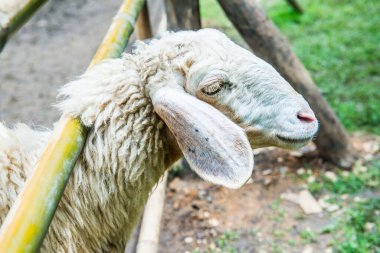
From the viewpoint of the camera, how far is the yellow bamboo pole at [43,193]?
1312 mm

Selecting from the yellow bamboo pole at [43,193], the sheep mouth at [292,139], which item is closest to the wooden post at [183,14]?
the sheep mouth at [292,139]

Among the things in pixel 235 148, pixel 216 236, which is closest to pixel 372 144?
pixel 216 236

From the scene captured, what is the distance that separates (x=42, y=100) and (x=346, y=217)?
3292 mm

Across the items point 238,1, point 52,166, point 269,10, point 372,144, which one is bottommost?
point 269,10

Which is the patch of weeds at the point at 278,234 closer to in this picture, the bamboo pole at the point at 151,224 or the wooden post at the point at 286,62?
the bamboo pole at the point at 151,224

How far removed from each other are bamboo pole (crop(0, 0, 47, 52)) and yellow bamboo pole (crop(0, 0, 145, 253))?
48cm

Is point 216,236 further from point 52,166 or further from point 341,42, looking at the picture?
point 341,42

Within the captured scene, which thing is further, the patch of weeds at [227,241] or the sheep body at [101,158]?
the patch of weeds at [227,241]

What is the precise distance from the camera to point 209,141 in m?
1.75

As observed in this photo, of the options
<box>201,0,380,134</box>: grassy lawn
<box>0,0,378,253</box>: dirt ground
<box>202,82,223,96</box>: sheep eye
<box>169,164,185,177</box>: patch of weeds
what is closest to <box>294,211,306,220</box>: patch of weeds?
<box>0,0,378,253</box>: dirt ground

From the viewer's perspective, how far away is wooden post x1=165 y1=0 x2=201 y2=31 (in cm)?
347

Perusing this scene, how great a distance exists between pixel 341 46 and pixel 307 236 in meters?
3.27

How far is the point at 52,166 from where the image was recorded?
1.58 meters

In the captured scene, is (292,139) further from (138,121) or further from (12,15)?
(12,15)
